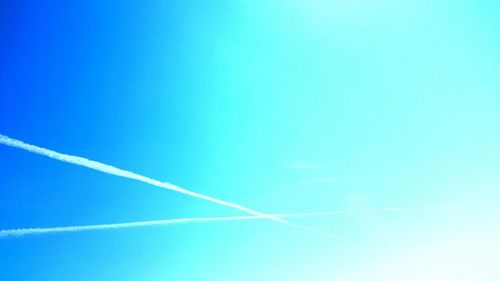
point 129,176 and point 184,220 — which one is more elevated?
point 129,176

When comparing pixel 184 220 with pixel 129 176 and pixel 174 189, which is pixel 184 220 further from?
pixel 129 176

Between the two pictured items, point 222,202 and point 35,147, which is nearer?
point 35,147

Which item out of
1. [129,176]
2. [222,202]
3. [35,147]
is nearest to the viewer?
[35,147]

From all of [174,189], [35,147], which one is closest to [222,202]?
[174,189]

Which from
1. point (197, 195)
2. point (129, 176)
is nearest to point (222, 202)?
point (197, 195)

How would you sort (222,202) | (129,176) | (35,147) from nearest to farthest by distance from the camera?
(35,147), (129,176), (222,202)

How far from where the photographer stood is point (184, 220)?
517 centimetres

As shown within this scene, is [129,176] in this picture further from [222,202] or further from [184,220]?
[222,202]

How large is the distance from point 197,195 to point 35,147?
2.32 meters

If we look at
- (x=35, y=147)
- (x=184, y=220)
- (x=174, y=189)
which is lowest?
(x=184, y=220)

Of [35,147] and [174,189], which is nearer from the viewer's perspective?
[35,147]

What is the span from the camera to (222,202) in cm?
525

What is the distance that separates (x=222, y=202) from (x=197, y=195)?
407mm

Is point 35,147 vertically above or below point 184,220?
above
